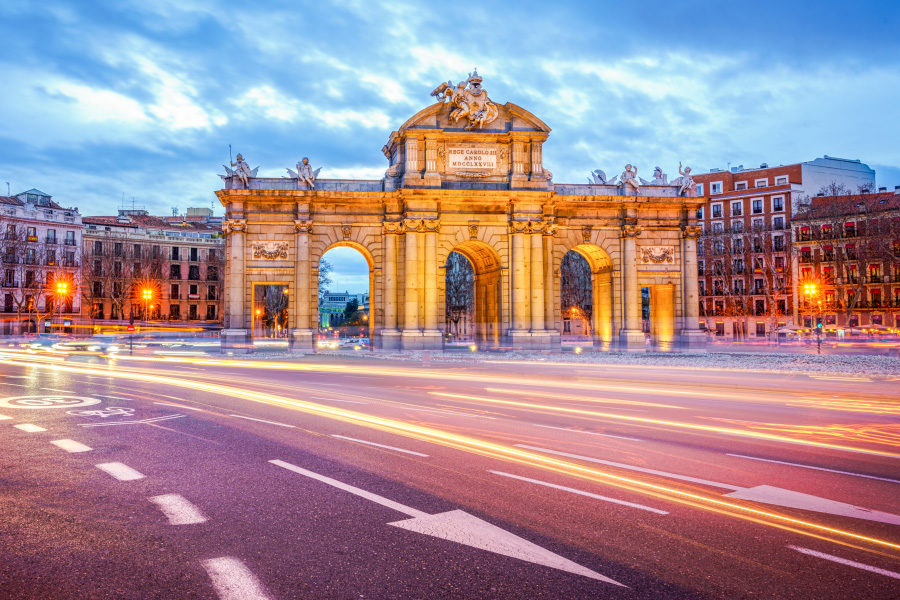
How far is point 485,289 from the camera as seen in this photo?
136ft

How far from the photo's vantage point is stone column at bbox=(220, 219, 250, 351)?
36281 millimetres

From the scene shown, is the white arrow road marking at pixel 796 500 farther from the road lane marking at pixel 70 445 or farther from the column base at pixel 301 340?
the column base at pixel 301 340

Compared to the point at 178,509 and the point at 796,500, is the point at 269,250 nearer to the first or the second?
the point at 178,509

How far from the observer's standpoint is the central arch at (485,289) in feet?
127

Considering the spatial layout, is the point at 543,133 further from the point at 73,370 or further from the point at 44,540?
the point at 44,540

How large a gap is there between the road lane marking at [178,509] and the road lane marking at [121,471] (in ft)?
3.26

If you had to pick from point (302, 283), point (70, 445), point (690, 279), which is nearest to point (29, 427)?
point (70, 445)

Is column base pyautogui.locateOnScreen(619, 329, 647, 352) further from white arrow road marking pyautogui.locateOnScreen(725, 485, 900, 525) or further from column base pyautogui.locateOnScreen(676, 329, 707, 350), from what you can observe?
white arrow road marking pyautogui.locateOnScreen(725, 485, 900, 525)

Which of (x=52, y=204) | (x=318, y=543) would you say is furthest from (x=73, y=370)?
(x=52, y=204)

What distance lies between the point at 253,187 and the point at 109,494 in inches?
1301

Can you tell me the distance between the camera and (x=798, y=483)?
22.5 feet

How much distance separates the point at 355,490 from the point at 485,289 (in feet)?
115

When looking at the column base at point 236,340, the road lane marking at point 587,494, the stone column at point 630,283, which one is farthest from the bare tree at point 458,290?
the road lane marking at point 587,494

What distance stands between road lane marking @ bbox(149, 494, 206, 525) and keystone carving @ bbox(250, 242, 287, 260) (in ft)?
105
